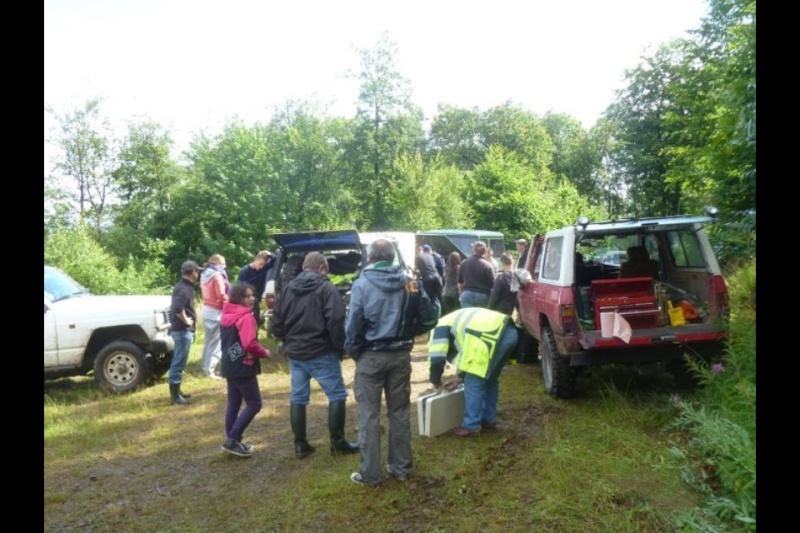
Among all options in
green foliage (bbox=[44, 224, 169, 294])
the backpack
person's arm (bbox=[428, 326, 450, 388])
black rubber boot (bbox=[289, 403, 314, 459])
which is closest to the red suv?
person's arm (bbox=[428, 326, 450, 388])

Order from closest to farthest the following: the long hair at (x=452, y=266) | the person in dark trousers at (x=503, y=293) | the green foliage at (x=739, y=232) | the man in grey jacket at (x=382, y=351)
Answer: the green foliage at (x=739, y=232) < the man in grey jacket at (x=382, y=351) < the person in dark trousers at (x=503, y=293) < the long hair at (x=452, y=266)

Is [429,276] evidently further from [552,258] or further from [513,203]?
[513,203]

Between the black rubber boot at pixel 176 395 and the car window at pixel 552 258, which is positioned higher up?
the car window at pixel 552 258

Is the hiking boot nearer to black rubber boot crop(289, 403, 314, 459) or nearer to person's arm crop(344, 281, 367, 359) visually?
black rubber boot crop(289, 403, 314, 459)

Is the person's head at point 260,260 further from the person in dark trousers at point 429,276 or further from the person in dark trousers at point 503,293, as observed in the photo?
the person in dark trousers at point 503,293

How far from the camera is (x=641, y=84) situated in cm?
2767

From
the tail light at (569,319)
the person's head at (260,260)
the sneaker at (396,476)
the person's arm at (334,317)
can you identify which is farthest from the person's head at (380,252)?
the person's head at (260,260)

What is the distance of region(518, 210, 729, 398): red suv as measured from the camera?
551 cm

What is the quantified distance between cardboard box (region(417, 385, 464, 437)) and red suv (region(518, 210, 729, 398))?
4.04 feet

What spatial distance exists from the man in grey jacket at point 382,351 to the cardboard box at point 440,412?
2.22 feet

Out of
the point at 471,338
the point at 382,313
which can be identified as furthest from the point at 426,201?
the point at 382,313

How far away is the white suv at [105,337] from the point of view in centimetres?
754

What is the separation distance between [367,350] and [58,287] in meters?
5.92

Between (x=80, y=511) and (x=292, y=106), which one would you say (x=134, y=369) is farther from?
(x=292, y=106)
